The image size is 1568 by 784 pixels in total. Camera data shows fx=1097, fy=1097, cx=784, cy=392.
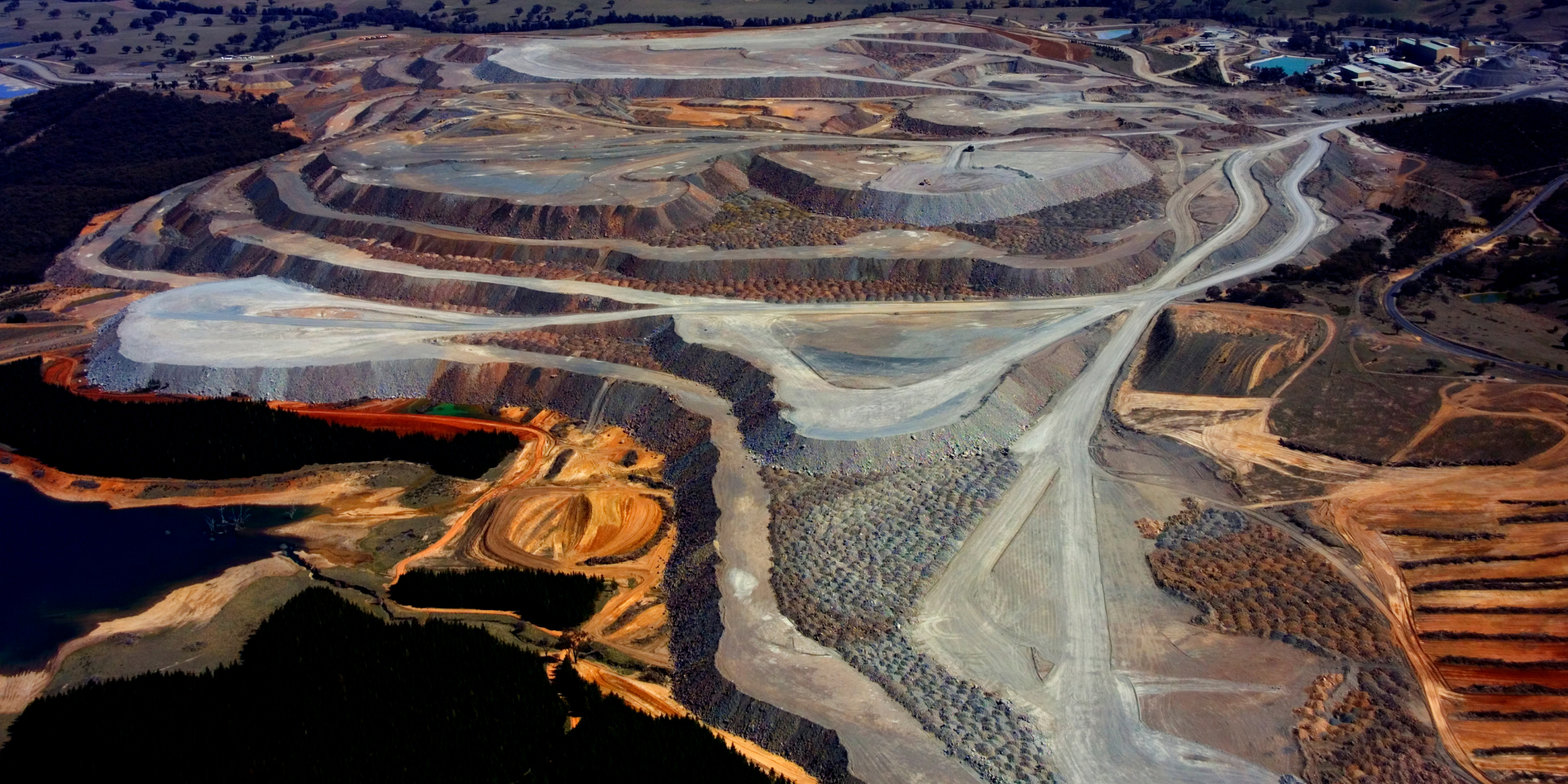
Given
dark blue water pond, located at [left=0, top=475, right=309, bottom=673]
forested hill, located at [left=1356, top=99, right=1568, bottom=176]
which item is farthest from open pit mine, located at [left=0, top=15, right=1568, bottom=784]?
forested hill, located at [left=1356, top=99, right=1568, bottom=176]

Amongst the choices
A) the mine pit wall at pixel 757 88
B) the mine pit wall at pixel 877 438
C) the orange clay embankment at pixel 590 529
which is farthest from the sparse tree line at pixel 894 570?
the mine pit wall at pixel 757 88

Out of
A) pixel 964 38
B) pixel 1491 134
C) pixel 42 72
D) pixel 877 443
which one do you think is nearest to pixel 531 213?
pixel 877 443

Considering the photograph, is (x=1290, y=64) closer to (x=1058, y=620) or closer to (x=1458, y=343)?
(x=1458, y=343)

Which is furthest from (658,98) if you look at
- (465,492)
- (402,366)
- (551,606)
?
(551,606)

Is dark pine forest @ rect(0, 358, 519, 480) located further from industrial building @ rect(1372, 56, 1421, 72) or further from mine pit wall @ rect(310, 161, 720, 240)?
industrial building @ rect(1372, 56, 1421, 72)

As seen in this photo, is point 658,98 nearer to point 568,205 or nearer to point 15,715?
point 568,205

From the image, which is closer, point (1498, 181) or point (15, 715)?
point (15, 715)
